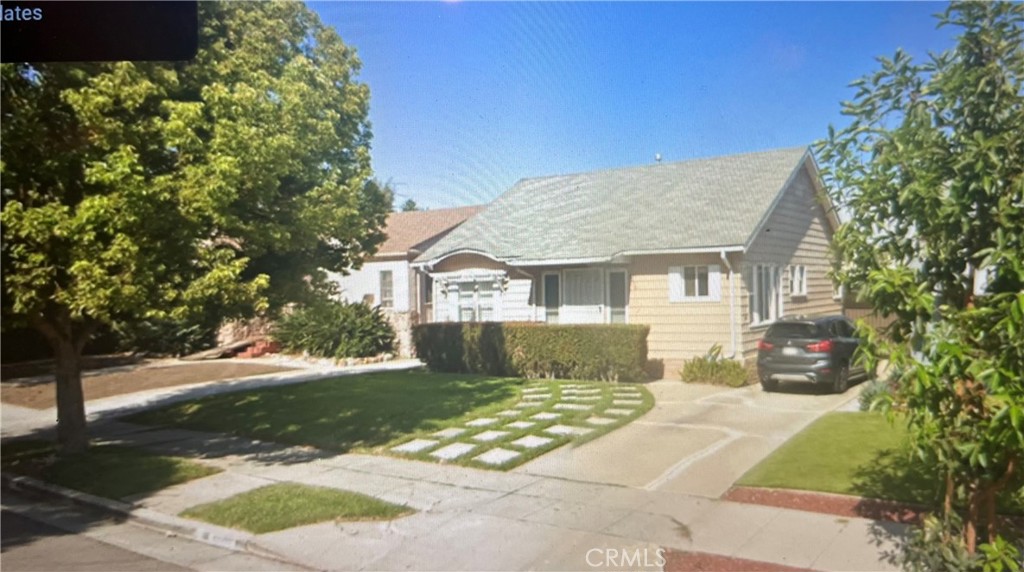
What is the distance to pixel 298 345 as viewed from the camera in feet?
51.7

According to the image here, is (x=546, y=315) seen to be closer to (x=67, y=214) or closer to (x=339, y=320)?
(x=339, y=320)

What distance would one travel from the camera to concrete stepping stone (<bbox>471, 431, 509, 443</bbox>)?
8.52m

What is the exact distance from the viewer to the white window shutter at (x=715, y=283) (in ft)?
31.4

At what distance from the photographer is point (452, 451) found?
8.16 meters

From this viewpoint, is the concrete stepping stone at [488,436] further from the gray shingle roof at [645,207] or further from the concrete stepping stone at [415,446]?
the gray shingle roof at [645,207]

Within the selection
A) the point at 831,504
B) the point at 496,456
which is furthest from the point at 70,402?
the point at 831,504

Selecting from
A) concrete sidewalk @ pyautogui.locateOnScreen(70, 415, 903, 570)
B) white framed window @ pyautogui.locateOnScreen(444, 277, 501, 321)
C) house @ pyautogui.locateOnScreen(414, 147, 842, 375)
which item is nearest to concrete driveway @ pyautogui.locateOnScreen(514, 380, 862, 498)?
concrete sidewalk @ pyautogui.locateOnScreen(70, 415, 903, 570)

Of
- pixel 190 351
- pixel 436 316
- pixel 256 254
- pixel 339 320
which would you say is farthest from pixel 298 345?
pixel 256 254

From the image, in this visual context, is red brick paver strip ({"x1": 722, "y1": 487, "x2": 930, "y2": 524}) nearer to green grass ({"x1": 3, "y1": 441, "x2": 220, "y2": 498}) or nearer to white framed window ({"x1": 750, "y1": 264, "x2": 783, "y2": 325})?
white framed window ({"x1": 750, "y1": 264, "x2": 783, "y2": 325})

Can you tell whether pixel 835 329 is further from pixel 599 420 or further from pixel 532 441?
pixel 532 441

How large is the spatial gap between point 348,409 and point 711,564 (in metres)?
7.61

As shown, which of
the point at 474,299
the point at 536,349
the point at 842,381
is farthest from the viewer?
the point at 474,299

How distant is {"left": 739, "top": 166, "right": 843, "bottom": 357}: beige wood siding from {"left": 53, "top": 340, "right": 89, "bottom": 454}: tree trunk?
892 cm

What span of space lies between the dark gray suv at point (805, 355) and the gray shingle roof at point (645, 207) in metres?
1.36
